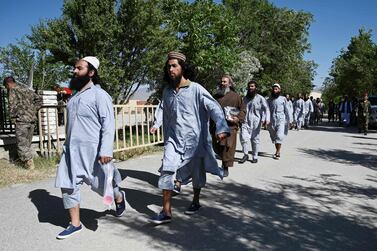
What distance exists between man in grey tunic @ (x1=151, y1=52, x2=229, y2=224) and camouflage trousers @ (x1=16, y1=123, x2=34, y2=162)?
158 inches

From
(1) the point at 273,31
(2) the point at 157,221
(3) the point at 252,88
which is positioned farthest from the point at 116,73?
(1) the point at 273,31

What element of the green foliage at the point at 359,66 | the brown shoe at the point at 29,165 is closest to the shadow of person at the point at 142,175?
the brown shoe at the point at 29,165

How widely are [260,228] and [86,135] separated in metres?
2.16

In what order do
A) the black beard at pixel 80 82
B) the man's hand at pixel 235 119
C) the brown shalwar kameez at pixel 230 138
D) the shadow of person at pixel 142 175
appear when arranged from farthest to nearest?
the man's hand at pixel 235 119
the brown shalwar kameez at pixel 230 138
the shadow of person at pixel 142 175
the black beard at pixel 80 82

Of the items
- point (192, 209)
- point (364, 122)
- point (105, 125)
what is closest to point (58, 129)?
point (192, 209)

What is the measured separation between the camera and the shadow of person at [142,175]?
7.31 m

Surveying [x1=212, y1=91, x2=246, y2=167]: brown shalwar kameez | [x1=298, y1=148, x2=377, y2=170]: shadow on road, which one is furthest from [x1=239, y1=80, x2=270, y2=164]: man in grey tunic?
[x1=298, y1=148, x2=377, y2=170]: shadow on road

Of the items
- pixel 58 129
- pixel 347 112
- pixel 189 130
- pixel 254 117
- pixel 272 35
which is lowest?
pixel 58 129

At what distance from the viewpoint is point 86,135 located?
171 inches

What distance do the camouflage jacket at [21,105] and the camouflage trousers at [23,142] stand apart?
116 millimetres

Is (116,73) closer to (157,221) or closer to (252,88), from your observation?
(252,88)

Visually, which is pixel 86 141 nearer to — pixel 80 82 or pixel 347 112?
pixel 80 82

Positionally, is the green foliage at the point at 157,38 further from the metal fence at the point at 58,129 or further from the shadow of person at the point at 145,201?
the shadow of person at the point at 145,201

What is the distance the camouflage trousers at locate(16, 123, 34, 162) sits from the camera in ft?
25.9
